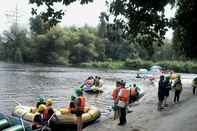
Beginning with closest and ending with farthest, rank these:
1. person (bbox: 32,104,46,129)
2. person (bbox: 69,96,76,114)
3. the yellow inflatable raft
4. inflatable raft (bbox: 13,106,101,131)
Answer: person (bbox: 32,104,46,129) → person (bbox: 69,96,76,114) → inflatable raft (bbox: 13,106,101,131) → the yellow inflatable raft

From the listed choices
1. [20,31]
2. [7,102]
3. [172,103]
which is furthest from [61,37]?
[172,103]

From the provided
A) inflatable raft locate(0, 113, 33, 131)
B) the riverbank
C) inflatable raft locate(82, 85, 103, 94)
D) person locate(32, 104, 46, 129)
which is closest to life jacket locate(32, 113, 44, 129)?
person locate(32, 104, 46, 129)

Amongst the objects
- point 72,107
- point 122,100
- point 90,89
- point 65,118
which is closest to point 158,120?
point 122,100

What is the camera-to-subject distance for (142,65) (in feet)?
319

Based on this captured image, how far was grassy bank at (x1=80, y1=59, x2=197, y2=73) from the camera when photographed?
90206 millimetres

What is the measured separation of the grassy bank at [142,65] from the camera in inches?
3551

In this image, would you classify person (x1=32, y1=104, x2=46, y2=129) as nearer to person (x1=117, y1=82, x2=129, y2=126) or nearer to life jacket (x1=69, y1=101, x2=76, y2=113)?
life jacket (x1=69, y1=101, x2=76, y2=113)

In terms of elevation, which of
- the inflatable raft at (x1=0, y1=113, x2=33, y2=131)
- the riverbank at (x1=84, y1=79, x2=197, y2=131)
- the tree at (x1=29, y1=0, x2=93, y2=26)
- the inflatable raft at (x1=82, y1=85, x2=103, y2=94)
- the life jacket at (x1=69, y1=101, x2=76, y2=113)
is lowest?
the inflatable raft at (x1=82, y1=85, x2=103, y2=94)

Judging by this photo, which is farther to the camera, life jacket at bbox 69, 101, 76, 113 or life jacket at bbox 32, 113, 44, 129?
life jacket at bbox 69, 101, 76, 113

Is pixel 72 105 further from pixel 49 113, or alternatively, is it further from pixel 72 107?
pixel 49 113

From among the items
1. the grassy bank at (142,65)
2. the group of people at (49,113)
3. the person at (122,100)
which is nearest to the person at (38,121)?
the group of people at (49,113)

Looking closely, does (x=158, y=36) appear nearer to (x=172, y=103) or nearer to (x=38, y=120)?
(x=38, y=120)

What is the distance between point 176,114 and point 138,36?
7.79 metres

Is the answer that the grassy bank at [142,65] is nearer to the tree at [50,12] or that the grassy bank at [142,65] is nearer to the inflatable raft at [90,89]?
the inflatable raft at [90,89]
